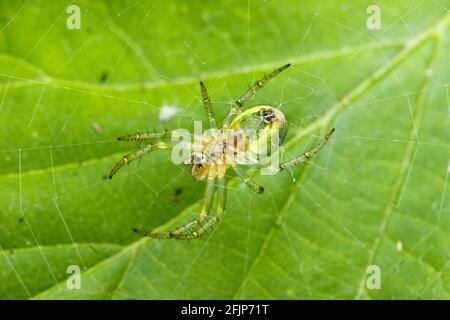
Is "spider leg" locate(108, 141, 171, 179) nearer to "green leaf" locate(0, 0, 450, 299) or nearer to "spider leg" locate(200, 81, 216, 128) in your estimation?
"green leaf" locate(0, 0, 450, 299)

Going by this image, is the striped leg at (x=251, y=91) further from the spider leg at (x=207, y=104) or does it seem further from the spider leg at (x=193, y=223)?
the spider leg at (x=193, y=223)

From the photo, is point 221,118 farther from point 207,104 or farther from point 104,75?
point 104,75

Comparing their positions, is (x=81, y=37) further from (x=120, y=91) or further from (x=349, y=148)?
(x=349, y=148)

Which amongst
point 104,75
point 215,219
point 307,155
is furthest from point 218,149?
point 104,75

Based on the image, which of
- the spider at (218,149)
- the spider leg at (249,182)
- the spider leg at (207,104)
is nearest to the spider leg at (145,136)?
the spider at (218,149)

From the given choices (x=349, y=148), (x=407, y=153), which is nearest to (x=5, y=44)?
(x=349, y=148)

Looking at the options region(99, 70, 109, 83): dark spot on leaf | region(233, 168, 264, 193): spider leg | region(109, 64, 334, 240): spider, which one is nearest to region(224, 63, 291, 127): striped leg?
region(109, 64, 334, 240): spider
